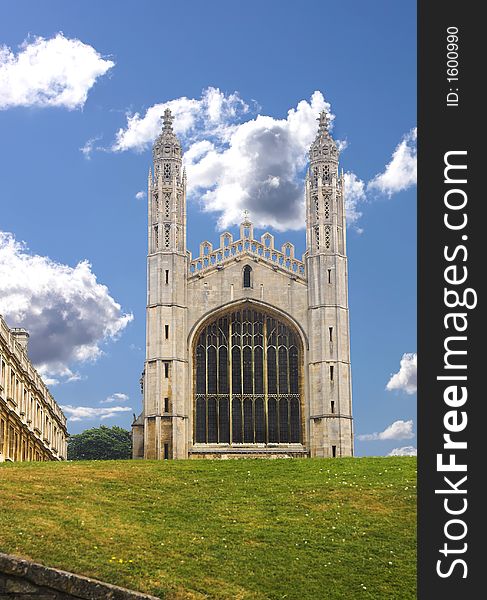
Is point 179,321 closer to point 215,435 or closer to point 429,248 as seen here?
point 215,435

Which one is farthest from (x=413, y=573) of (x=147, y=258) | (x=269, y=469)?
(x=147, y=258)

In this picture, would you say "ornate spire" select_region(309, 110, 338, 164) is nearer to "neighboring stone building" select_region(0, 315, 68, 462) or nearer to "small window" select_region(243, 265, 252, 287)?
"small window" select_region(243, 265, 252, 287)

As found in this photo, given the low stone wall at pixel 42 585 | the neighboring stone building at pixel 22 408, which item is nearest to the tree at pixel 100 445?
the neighboring stone building at pixel 22 408

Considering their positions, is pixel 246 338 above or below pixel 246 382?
above

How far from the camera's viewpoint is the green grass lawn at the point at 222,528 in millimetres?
22141

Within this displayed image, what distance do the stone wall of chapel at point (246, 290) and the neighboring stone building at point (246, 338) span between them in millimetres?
60

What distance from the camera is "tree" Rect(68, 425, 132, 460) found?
10847 centimetres

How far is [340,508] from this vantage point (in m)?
29.0

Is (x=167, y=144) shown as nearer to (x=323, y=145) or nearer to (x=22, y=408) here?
(x=323, y=145)

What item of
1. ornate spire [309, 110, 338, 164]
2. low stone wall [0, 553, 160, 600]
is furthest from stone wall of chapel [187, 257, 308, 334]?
low stone wall [0, 553, 160, 600]

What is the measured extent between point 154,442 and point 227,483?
27.3 metres

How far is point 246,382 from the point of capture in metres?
61.5

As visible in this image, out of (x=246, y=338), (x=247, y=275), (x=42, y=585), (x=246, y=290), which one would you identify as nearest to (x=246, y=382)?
(x=246, y=338)

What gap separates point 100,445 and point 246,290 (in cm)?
5090
